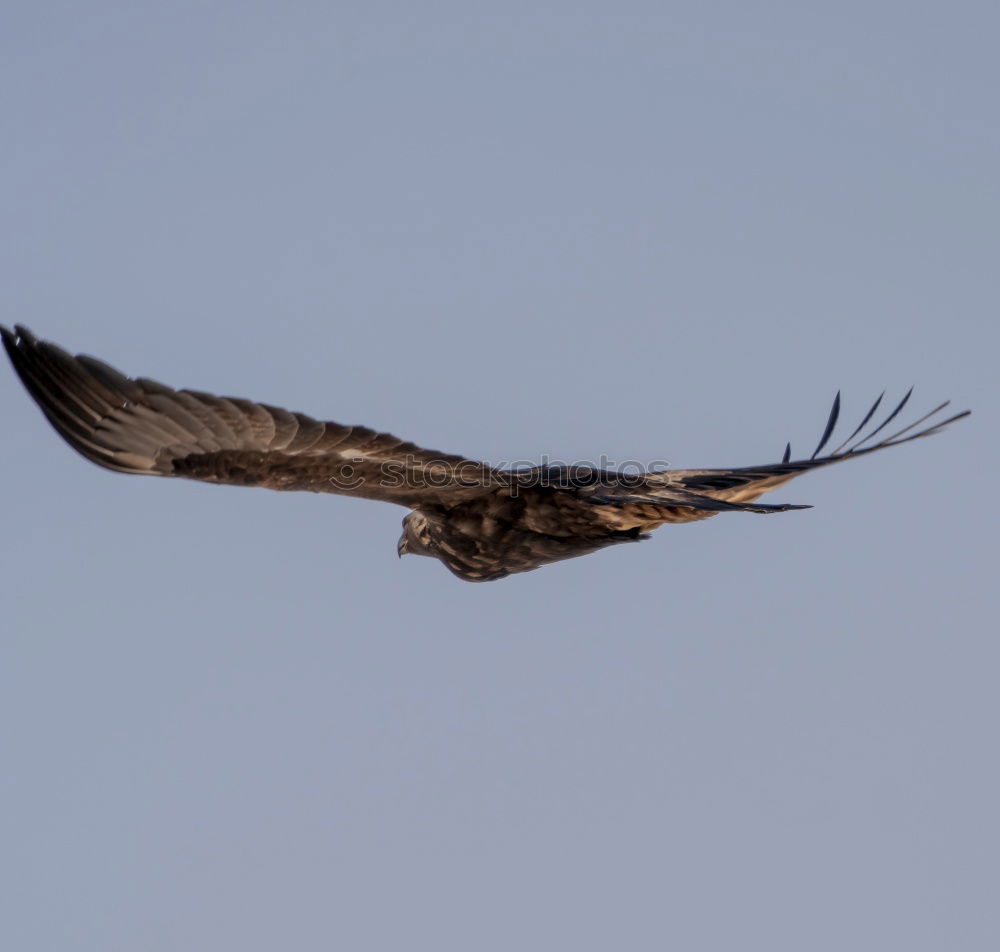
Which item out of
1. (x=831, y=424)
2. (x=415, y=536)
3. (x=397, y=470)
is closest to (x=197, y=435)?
(x=397, y=470)

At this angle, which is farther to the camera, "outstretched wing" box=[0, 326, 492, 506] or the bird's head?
the bird's head

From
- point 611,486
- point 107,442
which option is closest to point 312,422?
point 107,442

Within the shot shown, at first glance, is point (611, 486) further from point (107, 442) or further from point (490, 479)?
point (107, 442)

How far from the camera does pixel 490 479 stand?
11.4 meters

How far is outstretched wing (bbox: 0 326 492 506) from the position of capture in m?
10.4

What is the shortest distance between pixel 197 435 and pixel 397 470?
52.8 inches

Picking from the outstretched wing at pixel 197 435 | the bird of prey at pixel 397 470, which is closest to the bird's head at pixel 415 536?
the bird of prey at pixel 397 470

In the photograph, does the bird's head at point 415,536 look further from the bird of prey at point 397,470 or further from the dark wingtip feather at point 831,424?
the dark wingtip feather at point 831,424

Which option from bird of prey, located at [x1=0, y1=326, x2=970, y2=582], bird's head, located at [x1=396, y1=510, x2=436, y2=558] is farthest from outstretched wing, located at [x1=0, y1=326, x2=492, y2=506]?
bird's head, located at [x1=396, y1=510, x2=436, y2=558]

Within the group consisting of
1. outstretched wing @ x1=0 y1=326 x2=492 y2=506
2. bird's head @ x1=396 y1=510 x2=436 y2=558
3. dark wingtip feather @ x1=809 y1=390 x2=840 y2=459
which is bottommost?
outstretched wing @ x1=0 y1=326 x2=492 y2=506

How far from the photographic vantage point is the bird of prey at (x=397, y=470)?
1040 cm

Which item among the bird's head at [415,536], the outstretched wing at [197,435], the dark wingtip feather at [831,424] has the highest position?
the dark wingtip feather at [831,424]

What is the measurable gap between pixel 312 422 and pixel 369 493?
79 cm

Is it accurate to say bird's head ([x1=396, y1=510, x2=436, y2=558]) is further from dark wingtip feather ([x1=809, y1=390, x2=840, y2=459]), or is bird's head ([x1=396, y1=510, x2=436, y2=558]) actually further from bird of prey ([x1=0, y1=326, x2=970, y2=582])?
dark wingtip feather ([x1=809, y1=390, x2=840, y2=459])
